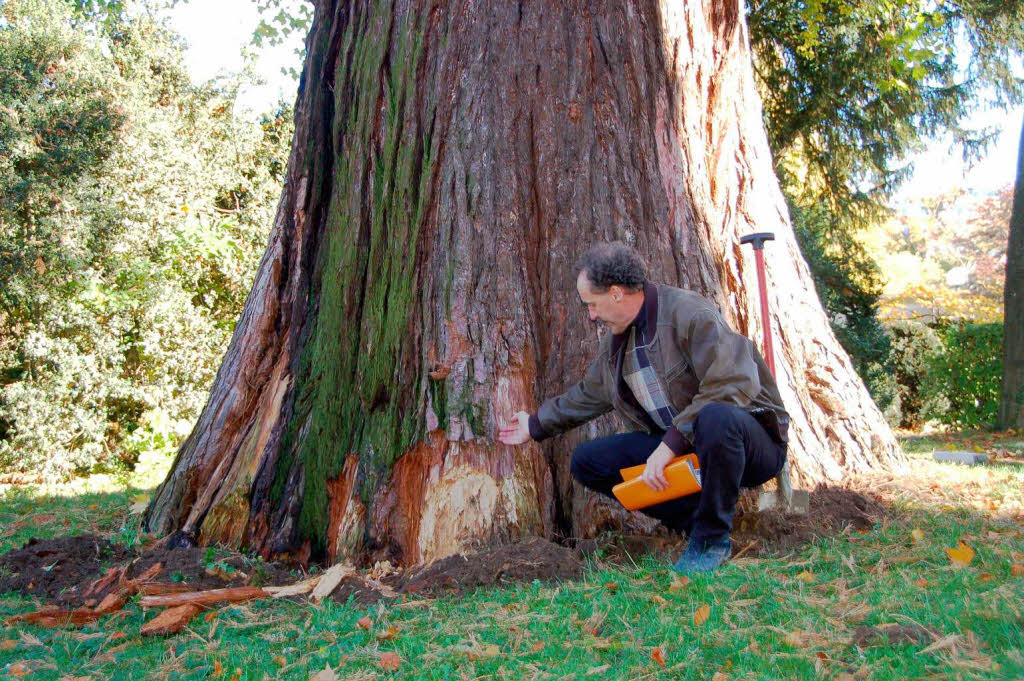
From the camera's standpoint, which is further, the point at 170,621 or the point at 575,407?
the point at 575,407

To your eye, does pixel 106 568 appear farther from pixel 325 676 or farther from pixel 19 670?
pixel 325 676

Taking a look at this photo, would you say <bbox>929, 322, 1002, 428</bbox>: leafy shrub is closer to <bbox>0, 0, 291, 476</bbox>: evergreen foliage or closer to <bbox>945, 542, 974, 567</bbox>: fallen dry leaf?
<bbox>945, 542, 974, 567</bbox>: fallen dry leaf

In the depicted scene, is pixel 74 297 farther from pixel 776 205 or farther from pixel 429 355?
pixel 776 205

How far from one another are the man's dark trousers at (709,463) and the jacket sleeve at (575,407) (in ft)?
0.45

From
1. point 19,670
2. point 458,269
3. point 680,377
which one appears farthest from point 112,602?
point 680,377

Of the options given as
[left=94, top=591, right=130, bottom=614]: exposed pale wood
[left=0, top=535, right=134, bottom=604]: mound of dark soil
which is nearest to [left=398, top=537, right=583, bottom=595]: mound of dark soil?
[left=94, top=591, right=130, bottom=614]: exposed pale wood

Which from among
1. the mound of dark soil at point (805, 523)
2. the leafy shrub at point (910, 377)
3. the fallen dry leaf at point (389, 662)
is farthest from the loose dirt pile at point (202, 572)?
the leafy shrub at point (910, 377)

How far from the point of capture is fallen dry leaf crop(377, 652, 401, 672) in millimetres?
2625

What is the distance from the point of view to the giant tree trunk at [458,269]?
408cm

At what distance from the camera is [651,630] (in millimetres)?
2707

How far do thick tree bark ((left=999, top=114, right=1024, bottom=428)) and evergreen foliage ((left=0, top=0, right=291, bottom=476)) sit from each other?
1001 centimetres

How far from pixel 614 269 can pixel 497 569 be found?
139cm

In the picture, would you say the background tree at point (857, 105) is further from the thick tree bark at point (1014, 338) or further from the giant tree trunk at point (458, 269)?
the giant tree trunk at point (458, 269)

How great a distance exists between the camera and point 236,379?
505 centimetres
